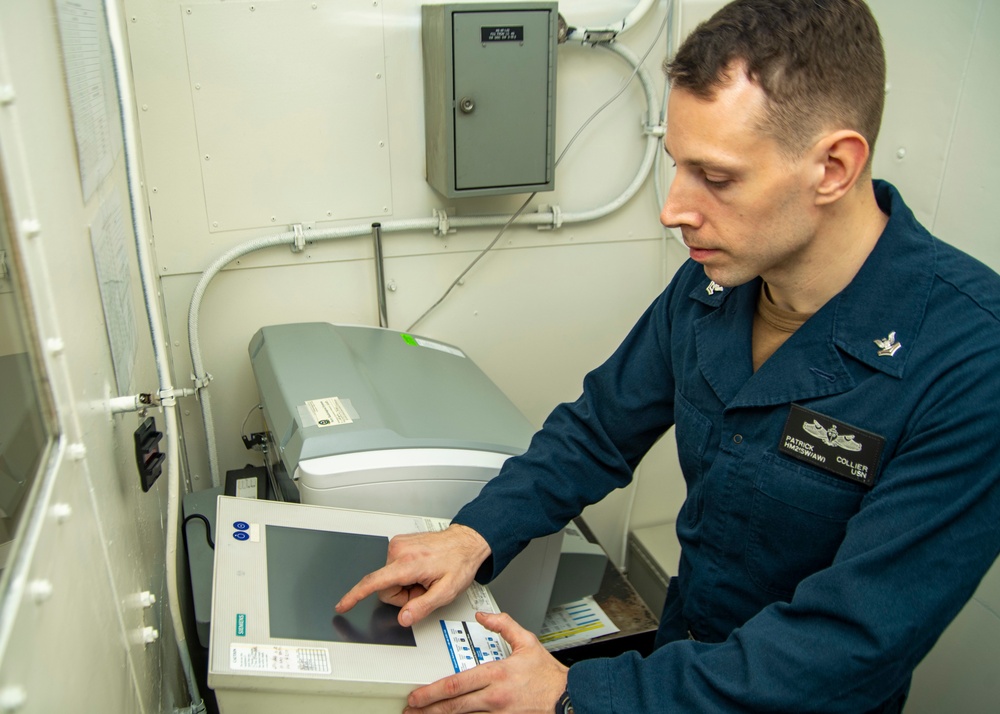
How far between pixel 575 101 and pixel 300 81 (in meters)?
0.61

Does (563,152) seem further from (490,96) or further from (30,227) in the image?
(30,227)

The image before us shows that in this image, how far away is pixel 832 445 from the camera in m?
0.85

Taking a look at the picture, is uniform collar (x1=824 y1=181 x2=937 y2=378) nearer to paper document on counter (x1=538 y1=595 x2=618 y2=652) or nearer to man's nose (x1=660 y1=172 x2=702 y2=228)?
man's nose (x1=660 y1=172 x2=702 y2=228)

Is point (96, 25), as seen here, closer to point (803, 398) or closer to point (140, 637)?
point (140, 637)

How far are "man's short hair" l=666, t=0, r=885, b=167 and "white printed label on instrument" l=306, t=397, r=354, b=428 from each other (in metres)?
0.66

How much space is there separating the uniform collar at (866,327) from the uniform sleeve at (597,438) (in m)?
0.19

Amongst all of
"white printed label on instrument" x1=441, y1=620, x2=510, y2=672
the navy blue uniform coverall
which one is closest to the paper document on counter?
the navy blue uniform coverall

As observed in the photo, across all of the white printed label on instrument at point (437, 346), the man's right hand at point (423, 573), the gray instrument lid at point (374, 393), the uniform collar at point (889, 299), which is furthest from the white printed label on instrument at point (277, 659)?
the white printed label on instrument at point (437, 346)

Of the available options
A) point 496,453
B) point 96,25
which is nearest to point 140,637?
point 496,453

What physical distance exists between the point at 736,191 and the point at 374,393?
674mm

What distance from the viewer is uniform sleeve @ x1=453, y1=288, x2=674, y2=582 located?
Result: 1.10 meters

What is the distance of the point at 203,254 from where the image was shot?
159 cm

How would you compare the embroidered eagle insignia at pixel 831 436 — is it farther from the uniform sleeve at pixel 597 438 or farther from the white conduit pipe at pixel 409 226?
the white conduit pipe at pixel 409 226

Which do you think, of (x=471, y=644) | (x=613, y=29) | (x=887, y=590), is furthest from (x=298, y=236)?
(x=887, y=590)
